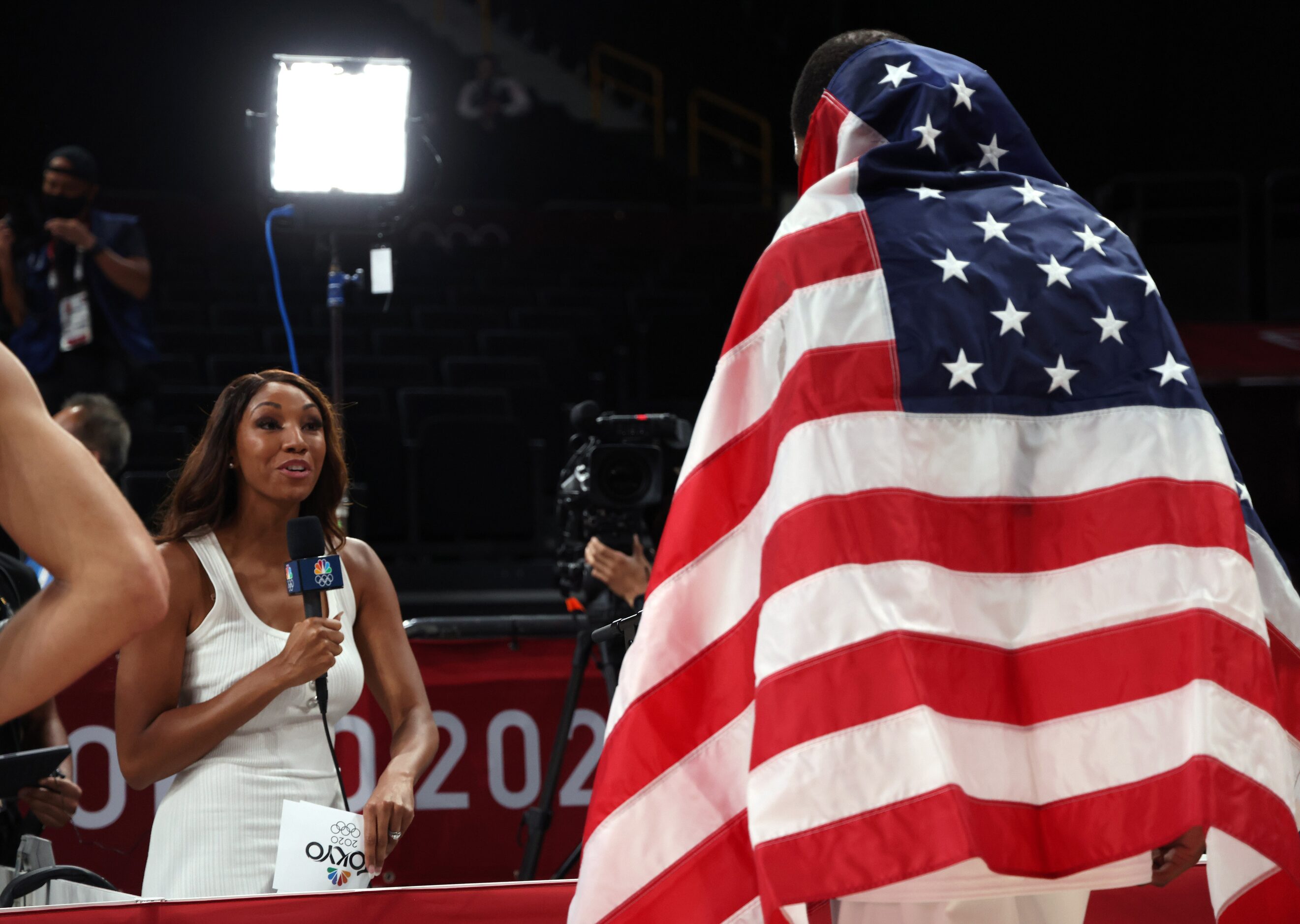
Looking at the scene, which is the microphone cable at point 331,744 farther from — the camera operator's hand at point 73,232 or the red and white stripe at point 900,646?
the camera operator's hand at point 73,232

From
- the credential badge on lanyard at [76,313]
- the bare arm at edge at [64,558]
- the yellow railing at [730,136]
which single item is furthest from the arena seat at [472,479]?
the yellow railing at [730,136]

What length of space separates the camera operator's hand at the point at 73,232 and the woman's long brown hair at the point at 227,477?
3.16 metres

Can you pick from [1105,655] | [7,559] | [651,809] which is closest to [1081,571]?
[1105,655]

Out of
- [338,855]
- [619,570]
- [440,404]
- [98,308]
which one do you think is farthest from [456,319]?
[338,855]

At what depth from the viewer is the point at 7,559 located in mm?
3297

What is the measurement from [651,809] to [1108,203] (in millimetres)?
10234

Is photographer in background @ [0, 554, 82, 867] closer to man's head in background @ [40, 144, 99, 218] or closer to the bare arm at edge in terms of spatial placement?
the bare arm at edge

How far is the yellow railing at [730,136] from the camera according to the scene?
565 inches

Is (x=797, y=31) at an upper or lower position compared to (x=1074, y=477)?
upper

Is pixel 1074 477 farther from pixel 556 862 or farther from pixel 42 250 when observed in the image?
pixel 42 250

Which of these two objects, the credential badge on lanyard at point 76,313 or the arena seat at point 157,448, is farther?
the arena seat at point 157,448

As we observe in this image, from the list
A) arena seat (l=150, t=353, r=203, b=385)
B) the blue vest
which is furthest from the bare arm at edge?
arena seat (l=150, t=353, r=203, b=385)

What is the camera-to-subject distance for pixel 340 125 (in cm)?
405

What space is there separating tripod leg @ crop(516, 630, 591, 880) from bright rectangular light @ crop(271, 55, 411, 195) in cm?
150
